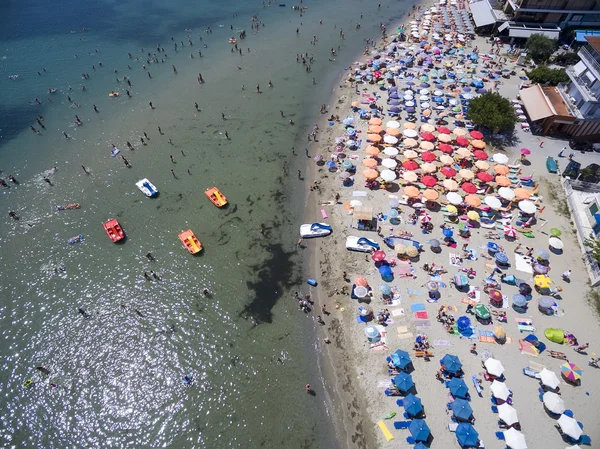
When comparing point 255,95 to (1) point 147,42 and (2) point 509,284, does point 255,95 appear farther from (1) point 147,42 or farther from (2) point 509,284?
(2) point 509,284

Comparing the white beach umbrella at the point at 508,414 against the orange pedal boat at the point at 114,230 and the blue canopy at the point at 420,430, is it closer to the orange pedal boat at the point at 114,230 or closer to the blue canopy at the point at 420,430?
the blue canopy at the point at 420,430

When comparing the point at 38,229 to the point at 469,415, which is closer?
the point at 469,415

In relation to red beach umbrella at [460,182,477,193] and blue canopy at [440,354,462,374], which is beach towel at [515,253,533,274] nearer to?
red beach umbrella at [460,182,477,193]

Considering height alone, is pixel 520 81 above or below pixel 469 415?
above

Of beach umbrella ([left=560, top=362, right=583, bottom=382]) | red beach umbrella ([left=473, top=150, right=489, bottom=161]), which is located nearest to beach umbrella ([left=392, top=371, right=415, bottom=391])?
beach umbrella ([left=560, top=362, right=583, bottom=382])

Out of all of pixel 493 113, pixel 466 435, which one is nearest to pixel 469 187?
pixel 493 113

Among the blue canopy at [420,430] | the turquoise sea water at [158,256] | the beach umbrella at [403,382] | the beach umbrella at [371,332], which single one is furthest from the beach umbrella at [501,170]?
the blue canopy at [420,430]

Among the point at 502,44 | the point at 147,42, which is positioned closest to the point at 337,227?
the point at 502,44
